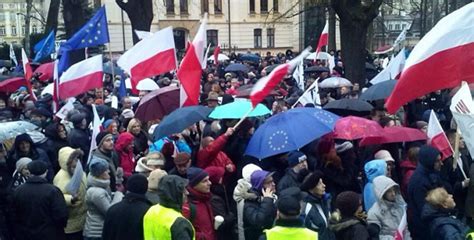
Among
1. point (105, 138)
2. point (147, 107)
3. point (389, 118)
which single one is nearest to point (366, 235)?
point (105, 138)

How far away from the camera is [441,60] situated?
6828 millimetres

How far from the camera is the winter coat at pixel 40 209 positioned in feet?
22.7

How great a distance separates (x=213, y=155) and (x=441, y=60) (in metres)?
2.48

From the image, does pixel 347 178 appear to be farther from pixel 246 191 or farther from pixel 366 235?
pixel 366 235

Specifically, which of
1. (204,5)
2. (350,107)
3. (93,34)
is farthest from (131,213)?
(204,5)

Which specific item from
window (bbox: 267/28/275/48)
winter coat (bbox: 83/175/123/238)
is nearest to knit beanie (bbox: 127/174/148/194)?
winter coat (bbox: 83/175/123/238)

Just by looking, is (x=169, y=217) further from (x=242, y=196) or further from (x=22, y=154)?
(x=22, y=154)

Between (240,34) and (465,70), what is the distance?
197 ft

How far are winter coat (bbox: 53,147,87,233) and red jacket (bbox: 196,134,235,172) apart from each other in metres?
1.21

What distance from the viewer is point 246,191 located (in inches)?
261

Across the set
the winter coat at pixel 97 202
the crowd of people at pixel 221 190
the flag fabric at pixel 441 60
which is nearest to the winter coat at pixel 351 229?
the crowd of people at pixel 221 190

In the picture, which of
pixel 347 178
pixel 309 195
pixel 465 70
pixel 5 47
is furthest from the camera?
pixel 5 47

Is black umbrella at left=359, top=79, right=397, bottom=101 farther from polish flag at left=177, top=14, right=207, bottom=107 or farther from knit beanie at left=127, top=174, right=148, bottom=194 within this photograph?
knit beanie at left=127, top=174, right=148, bottom=194

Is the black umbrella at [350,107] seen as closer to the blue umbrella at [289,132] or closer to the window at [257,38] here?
the blue umbrella at [289,132]
